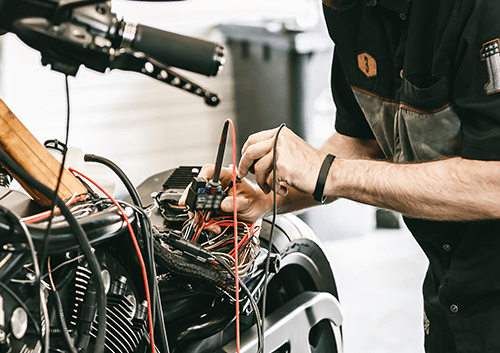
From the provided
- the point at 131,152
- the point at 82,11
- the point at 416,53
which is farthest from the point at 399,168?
the point at 131,152

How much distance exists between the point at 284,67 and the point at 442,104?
109 inches

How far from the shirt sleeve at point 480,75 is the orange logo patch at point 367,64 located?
253 mm

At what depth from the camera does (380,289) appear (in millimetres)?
2934

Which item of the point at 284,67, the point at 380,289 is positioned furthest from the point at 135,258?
the point at 284,67

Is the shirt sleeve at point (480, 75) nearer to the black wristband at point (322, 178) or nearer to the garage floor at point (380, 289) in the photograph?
the black wristband at point (322, 178)

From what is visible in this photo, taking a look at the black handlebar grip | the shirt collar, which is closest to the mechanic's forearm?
the shirt collar

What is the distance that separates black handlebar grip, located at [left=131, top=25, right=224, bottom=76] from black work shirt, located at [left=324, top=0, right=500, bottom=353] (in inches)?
22.9

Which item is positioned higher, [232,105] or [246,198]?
[246,198]

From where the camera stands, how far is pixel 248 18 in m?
3.61

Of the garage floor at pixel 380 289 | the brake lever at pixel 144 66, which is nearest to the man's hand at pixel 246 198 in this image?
the brake lever at pixel 144 66

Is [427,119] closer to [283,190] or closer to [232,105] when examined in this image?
[283,190]

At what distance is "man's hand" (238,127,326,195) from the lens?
0.98 metres

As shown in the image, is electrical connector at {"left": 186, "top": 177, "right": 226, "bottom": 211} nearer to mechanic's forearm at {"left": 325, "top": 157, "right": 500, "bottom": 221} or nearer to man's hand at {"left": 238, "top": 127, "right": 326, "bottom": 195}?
man's hand at {"left": 238, "top": 127, "right": 326, "bottom": 195}

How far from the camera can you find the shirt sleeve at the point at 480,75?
873 mm
